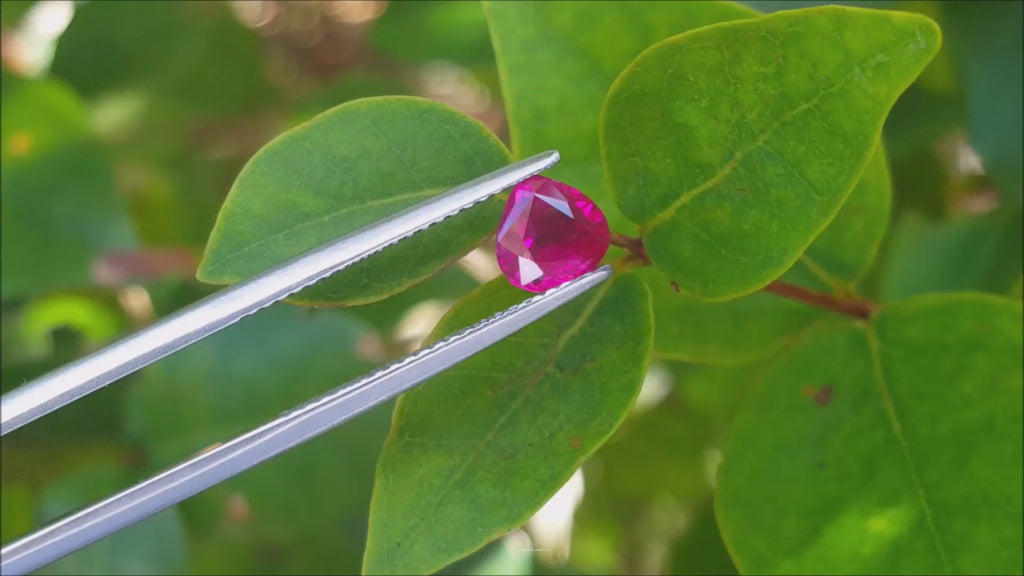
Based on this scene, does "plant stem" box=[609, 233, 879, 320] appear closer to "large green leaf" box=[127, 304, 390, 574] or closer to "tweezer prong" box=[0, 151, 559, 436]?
"tweezer prong" box=[0, 151, 559, 436]

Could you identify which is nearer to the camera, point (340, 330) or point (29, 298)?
point (340, 330)

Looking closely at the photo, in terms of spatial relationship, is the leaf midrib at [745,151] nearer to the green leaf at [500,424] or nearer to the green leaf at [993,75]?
the green leaf at [500,424]

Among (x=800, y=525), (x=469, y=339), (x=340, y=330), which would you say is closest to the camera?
(x=469, y=339)

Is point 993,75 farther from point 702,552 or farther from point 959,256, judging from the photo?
point 702,552

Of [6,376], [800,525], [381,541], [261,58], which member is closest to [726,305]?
[800,525]

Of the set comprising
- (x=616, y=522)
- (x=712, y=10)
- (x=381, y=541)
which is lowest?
(x=616, y=522)

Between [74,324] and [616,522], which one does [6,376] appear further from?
[616,522]
